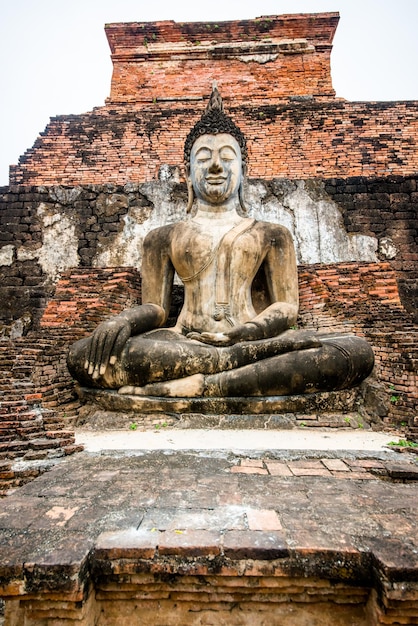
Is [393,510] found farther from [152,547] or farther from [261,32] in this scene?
[261,32]

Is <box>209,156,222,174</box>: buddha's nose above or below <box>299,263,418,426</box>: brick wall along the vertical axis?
above

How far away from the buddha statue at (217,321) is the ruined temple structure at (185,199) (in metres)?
0.46

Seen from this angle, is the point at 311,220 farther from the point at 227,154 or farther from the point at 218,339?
the point at 218,339

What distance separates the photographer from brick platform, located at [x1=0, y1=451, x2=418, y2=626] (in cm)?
130

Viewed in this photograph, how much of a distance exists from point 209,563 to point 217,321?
11.2ft

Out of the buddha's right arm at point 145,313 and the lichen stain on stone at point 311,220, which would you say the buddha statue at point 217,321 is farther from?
the lichen stain on stone at point 311,220

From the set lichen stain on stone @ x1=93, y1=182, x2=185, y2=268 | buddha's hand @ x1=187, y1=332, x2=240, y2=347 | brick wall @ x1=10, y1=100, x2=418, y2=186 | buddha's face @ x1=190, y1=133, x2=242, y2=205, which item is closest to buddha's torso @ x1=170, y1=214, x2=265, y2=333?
buddha's hand @ x1=187, y1=332, x2=240, y2=347

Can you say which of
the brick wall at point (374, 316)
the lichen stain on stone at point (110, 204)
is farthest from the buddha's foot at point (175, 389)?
the lichen stain on stone at point (110, 204)

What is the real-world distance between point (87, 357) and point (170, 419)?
3.40ft

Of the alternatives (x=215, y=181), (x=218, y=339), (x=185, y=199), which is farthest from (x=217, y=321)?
(x=185, y=199)

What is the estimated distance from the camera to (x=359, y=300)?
17.4ft

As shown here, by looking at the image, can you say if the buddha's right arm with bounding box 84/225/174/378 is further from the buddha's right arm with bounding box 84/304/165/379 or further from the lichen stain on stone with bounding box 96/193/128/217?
the lichen stain on stone with bounding box 96/193/128/217

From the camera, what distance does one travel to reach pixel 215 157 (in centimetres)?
513

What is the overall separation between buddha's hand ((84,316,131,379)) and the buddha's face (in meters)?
2.20
